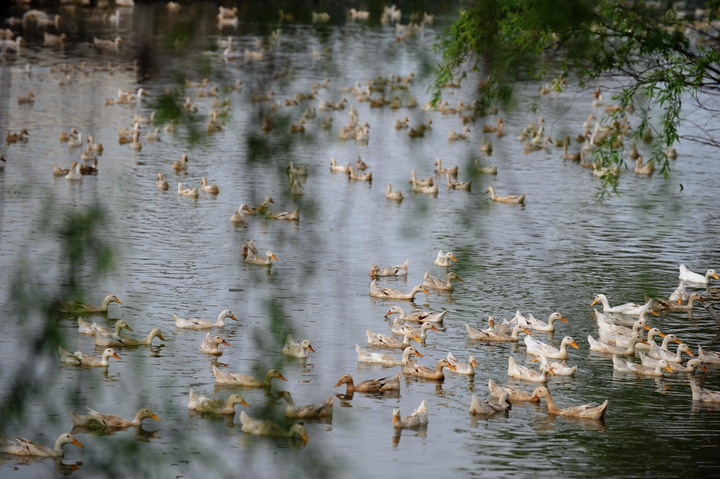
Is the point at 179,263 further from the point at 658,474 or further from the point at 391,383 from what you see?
the point at 658,474

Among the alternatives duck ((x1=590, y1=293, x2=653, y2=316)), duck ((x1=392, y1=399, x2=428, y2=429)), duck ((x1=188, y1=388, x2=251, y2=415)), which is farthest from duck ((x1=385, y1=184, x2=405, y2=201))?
duck ((x1=188, y1=388, x2=251, y2=415))

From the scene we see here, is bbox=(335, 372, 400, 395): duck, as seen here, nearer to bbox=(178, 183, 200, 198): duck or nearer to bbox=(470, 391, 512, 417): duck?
bbox=(470, 391, 512, 417): duck

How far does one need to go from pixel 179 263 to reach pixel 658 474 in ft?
40.0

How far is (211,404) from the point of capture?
50.1 feet

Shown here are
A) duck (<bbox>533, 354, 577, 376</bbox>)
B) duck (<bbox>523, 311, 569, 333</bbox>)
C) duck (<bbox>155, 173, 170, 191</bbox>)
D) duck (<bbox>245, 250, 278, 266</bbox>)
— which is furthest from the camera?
duck (<bbox>155, 173, 170, 191</bbox>)

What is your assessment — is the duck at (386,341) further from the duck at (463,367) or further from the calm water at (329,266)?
the duck at (463,367)

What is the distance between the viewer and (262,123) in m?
3.68

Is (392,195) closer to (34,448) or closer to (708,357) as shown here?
(708,357)

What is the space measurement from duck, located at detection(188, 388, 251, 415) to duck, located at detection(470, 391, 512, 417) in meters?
3.42

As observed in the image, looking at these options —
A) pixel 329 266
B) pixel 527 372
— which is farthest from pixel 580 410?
pixel 329 266

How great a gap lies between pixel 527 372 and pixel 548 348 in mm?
1267

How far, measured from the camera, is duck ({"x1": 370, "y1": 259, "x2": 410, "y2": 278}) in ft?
78.8

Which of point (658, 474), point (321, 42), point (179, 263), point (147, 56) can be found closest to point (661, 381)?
point (658, 474)

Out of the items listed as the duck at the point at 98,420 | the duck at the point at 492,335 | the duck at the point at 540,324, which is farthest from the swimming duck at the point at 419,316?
the duck at the point at 98,420
